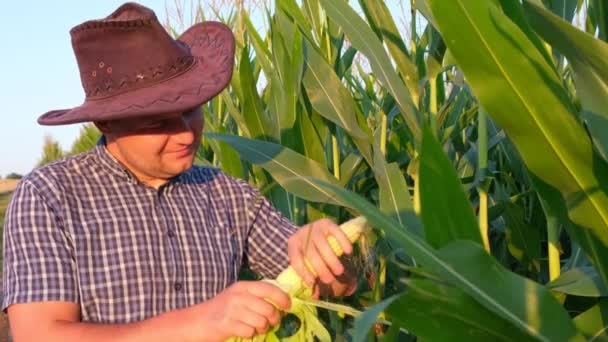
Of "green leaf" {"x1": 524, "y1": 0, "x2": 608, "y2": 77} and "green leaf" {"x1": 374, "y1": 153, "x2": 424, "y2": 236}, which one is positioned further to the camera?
"green leaf" {"x1": 374, "y1": 153, "x2": 424, "y2": 236}

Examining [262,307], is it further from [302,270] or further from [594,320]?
[594,320]

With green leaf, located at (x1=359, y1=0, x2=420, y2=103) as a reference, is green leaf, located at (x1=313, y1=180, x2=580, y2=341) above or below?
below

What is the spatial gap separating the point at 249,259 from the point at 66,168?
17.3 inches

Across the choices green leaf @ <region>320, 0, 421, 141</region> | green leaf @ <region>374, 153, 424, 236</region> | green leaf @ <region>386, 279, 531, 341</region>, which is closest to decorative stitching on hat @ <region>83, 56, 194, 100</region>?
green leaf @ <region>320, 0, 421, 141</region>

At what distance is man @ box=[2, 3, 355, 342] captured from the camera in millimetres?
1375

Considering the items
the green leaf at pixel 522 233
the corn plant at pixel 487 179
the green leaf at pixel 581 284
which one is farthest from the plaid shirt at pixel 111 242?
the green leaf at pixel 581 284

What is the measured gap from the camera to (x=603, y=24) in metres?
0.97

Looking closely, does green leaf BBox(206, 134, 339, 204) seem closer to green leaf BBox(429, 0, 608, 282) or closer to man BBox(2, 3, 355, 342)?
man BBox(2, 3, 355, 342)

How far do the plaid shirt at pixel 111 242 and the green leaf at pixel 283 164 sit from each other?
0.12 meters

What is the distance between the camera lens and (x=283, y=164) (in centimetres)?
173

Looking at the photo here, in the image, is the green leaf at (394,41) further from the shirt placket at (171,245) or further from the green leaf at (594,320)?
the green leaf at (594,320)

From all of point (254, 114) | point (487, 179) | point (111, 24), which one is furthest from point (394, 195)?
point (254, 114)

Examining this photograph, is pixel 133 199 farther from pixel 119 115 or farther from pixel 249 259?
pixel 249 259

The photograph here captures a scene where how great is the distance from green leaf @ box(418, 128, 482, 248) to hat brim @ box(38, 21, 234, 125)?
1.96ft
